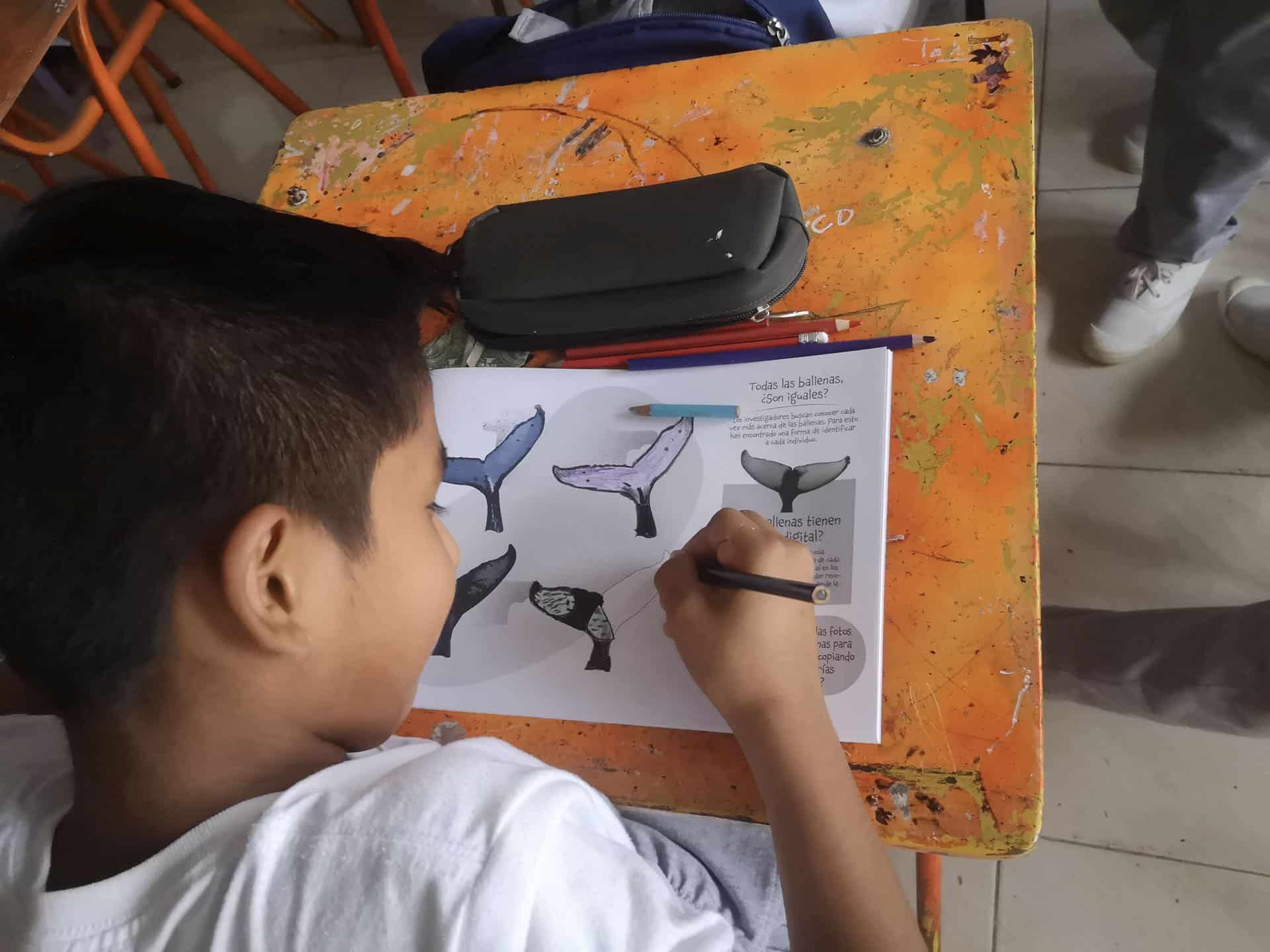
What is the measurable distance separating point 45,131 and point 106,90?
0.88 meters

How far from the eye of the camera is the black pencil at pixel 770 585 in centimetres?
45

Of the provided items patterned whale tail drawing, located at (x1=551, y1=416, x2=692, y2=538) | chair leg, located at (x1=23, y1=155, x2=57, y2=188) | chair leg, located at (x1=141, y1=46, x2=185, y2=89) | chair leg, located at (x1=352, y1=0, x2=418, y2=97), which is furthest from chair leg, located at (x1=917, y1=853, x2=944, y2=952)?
chair leg, located at (x1=141, y1=46, x2=185, y2=89)

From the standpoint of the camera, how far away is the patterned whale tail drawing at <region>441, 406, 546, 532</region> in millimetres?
583

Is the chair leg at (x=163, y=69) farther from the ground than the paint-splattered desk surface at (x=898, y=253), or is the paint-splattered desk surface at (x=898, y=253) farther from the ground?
the chair leg at (x=163, y=69)

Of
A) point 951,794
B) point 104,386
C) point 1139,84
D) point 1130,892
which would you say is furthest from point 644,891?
point 1139,84

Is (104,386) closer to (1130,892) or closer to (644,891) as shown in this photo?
(644,891)

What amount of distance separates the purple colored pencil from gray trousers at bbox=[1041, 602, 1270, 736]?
0.40 meters

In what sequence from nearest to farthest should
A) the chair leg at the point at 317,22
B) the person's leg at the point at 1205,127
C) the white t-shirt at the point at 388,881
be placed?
the white t-shirt at the point at 388,881 < the person's leg at the point at 1205,127 < the chair leg at the point at 317,22

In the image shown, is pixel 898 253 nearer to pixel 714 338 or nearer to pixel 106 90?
pixel 714 338

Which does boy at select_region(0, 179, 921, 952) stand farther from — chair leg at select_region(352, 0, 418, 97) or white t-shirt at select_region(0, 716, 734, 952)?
chair leg at select_region(352, 0, 418, 97)

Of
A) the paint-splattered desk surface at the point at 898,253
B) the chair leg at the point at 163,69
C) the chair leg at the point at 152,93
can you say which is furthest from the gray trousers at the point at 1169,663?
the chair leg at the point at 163,69

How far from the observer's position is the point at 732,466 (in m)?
0.55

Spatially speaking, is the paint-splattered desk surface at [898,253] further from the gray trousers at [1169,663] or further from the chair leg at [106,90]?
the gray trousers at [1169,663]

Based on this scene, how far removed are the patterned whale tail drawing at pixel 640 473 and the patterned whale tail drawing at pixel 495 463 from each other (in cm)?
3
